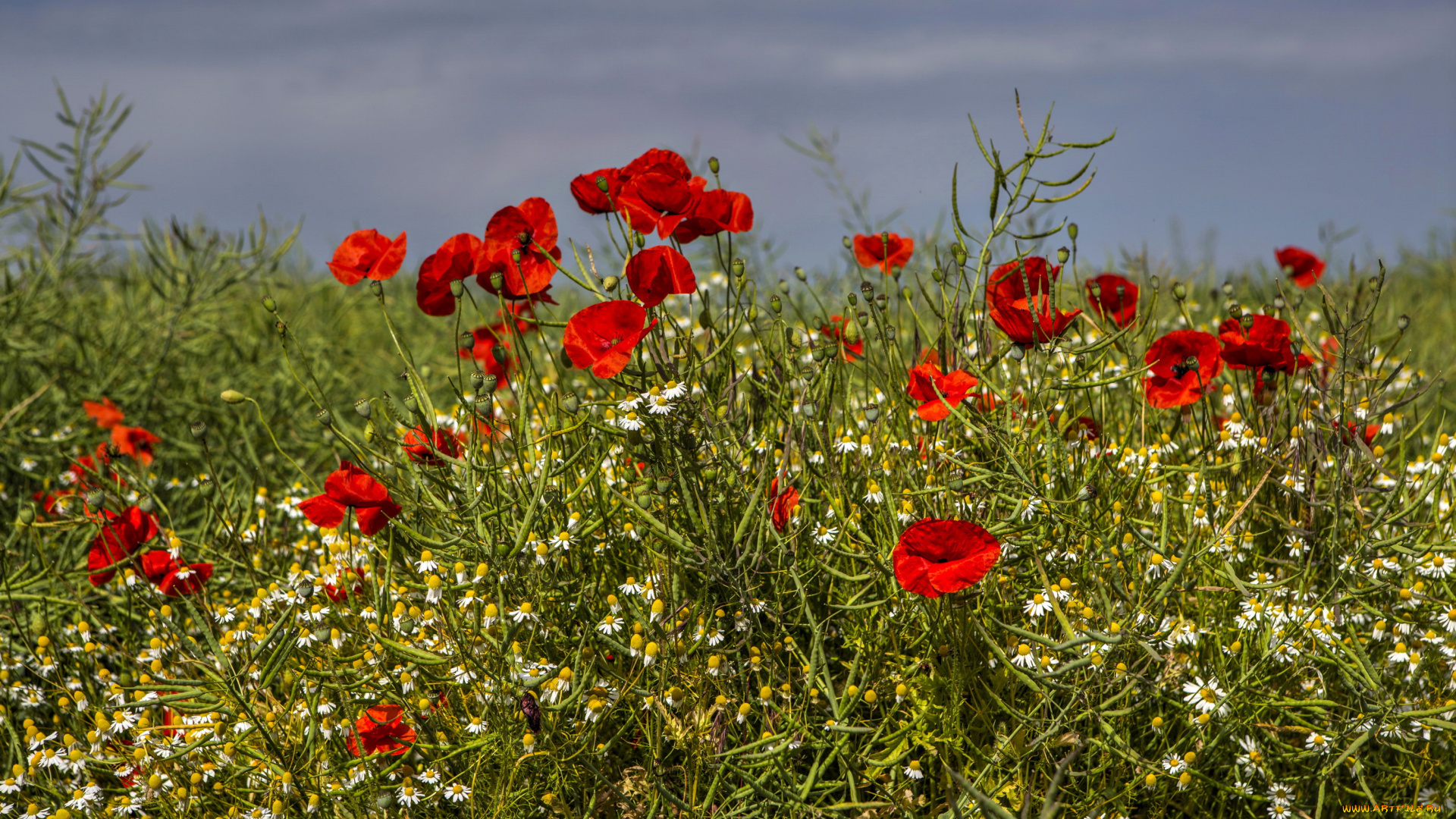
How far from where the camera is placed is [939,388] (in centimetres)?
186

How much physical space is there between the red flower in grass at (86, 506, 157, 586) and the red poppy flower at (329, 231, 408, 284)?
0.78 m

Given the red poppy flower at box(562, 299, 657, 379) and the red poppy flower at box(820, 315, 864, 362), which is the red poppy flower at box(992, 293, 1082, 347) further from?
the red poppy flower at box(562, 299, 657, 379)

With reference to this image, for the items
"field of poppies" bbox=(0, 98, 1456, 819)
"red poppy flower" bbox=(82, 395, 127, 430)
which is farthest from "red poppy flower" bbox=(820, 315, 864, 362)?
"red poppy flower" bbox=(82, 395, 127, 430)

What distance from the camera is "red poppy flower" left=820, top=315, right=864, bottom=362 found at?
201cm

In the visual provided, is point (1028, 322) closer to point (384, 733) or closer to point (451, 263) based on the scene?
point (451, 263)

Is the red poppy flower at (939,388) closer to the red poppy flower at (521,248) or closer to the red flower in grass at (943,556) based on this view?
the red flower in grass at (943,556)

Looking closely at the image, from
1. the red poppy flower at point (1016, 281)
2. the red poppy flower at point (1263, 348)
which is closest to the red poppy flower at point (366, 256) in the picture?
the red poppy flower at point (1016, 281)

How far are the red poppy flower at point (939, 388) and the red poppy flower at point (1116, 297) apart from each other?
0.56 metres

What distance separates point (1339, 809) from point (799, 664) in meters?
1.18

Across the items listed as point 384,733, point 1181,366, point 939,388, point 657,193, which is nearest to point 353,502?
point 384,733

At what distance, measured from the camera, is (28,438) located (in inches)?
131

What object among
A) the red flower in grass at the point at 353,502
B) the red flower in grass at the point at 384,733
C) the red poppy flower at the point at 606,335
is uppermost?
the red poppy flower at the point at 606,335

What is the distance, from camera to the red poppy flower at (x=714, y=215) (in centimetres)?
187

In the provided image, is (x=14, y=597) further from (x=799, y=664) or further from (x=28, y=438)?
(x=799, y=664)
